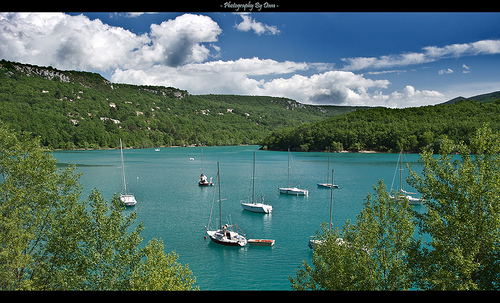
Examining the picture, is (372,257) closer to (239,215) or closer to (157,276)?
(157,276)

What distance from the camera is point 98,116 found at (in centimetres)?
13562

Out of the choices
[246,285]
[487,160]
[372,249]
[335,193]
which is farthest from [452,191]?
[335,193]

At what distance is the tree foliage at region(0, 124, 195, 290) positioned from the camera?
9562 millimetres

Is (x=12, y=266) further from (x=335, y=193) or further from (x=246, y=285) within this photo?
(x=335, y=193)

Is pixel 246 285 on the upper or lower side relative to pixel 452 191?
lower

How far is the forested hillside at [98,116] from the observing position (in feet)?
356

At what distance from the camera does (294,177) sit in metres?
49.7

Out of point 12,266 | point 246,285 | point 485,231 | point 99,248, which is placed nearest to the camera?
point 485,231

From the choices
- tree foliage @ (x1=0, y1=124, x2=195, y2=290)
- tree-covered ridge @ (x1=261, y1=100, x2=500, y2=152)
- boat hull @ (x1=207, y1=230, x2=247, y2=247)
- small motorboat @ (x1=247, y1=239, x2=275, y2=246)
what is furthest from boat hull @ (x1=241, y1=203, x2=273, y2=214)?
tree-covered ridge @ (x1=261, y1=100, x2=500, y2=152)

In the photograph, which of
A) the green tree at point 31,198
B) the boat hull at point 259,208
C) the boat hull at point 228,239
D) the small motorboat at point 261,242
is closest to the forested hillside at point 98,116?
the boat hull at point 259,208

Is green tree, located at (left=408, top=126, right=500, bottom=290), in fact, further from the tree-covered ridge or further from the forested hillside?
the forested hillside

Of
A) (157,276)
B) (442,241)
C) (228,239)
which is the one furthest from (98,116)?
(442,241)

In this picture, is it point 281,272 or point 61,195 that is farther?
Result: point 281,272

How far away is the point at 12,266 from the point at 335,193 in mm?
32983
